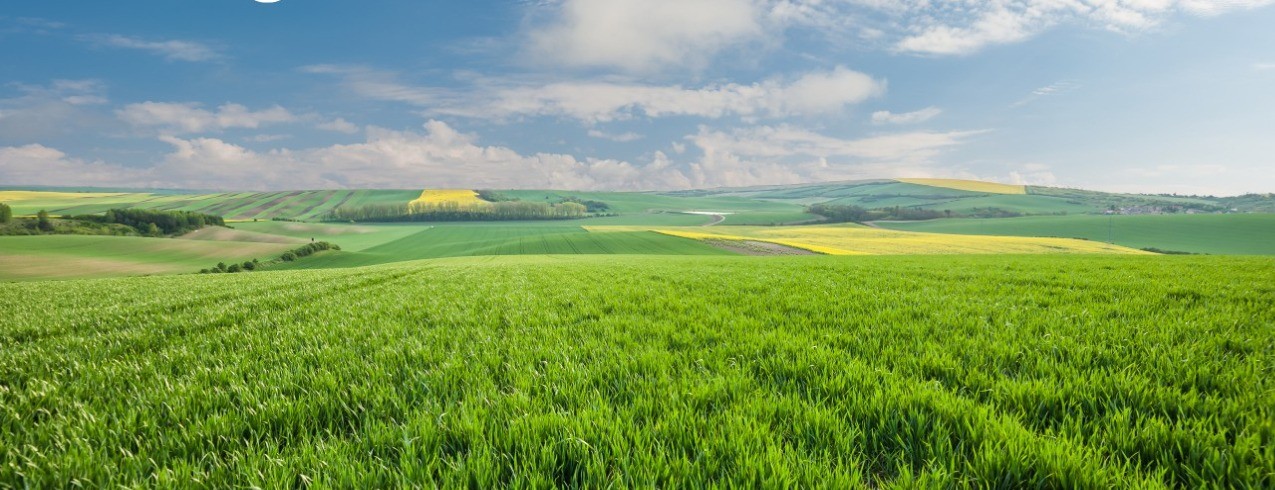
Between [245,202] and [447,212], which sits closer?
[447,212]

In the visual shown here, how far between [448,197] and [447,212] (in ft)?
87.3

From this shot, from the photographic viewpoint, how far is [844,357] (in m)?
3.77

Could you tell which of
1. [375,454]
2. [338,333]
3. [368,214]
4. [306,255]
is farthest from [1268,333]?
[368,214]

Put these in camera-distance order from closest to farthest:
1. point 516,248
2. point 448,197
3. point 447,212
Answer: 1. point 516,248
2. point 447,212
3. point 448,197

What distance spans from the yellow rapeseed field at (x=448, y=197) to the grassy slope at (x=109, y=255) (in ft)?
325

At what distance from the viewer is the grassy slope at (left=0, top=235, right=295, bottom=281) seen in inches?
1773

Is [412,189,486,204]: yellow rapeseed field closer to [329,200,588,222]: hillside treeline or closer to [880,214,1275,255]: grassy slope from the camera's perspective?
[329,200,588,222]: hillside treeline

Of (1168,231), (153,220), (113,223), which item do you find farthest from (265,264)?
(1168,231)

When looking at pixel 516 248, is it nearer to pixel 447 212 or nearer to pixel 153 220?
pixel 153 220

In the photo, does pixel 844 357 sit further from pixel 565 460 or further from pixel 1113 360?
pixel 565 460

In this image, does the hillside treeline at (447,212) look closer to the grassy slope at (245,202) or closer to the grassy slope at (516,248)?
the grassy slope at (245,202)

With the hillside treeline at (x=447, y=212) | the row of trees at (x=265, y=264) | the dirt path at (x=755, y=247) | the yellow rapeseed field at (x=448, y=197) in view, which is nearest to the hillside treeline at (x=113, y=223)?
the row of trees at (x=265, y=264)

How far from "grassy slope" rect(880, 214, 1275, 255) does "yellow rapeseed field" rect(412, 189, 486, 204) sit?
156 metres

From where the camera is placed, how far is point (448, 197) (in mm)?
177125
